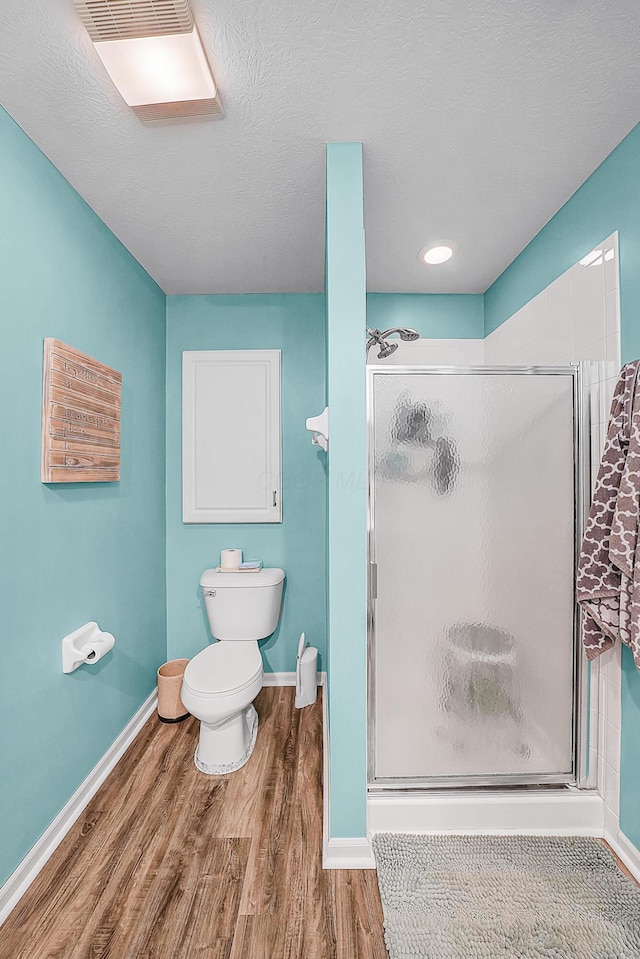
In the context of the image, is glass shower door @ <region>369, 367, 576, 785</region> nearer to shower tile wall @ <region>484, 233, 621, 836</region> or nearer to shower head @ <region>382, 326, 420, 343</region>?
shower tile wall @ <region>484, 233, 621, 836</region>

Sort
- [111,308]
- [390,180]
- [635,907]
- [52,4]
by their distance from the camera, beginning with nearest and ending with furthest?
[52,4] < [635,907] < [390,180] < [111,308]

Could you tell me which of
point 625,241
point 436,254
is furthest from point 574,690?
point 436,254

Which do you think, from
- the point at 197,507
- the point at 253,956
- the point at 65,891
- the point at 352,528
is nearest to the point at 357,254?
the point at 352,528

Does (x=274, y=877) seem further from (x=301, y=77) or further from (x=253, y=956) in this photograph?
A: (x=301, y=77)

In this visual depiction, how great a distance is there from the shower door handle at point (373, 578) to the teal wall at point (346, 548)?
0.10 meters

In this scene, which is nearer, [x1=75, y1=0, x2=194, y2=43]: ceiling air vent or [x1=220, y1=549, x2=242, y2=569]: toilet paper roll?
[x1=75, y1=0, x2=194, y2=43]: ceiling air vent

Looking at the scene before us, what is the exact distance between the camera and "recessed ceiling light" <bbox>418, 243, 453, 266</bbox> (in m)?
2.41

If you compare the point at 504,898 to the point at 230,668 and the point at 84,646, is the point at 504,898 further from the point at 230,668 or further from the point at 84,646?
the point at 84,646

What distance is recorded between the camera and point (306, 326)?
301cm

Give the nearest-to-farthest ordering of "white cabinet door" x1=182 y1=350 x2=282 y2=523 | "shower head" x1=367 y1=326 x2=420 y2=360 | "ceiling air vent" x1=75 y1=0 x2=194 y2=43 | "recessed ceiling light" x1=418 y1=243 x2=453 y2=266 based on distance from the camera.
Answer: "ceiling air vent" x1=75 y1=0 x2=194 y2=43 < "shower head" x1=367 y1=326 x2=420 y2=360 < "recessed ceiling light" x1=418 y1=243 x2=453 y2=266 < "white cabinet door" x1=182 y1=350 x2=282 y2=523

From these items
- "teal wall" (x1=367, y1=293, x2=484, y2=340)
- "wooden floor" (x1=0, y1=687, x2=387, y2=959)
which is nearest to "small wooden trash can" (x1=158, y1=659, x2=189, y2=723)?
"wooden floor" (x1=0, y1=687, x2=387, y2=959)

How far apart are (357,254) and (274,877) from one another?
204 cm

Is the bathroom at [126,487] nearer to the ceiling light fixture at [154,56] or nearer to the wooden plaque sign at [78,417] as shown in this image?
the wooden plaque sign at [78,417]

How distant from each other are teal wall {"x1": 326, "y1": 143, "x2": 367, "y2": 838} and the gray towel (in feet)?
2.49
